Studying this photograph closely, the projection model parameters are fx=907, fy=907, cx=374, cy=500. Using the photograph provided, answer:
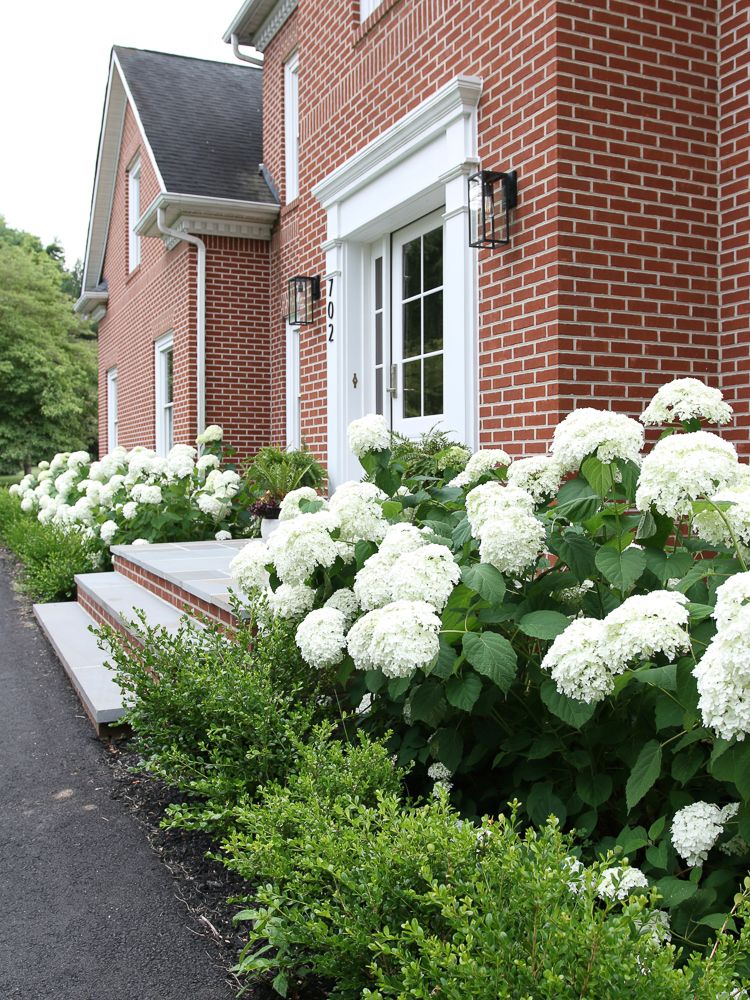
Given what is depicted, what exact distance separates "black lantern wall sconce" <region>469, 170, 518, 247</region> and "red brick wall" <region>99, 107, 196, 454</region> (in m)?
6.27

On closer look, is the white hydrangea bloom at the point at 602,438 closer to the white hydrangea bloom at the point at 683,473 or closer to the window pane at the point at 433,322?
the white hydrangea bloom at the point at 683,473

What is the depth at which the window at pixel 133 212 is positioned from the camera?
14211 millimetres

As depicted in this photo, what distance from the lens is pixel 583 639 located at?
2154 mm

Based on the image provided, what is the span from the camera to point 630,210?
479 cm

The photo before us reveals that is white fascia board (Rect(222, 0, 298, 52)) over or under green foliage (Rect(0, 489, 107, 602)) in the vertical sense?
over

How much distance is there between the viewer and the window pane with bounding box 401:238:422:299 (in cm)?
664

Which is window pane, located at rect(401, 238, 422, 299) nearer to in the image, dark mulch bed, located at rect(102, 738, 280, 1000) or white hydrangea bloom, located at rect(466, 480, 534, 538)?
dark mulch bed, located at rect(102, 738, 280, 1000)

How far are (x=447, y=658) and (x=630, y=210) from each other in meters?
3.22

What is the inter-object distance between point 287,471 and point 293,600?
4843 mm

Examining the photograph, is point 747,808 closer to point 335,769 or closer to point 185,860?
point 335,769

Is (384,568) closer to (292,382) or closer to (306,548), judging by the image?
(306,548)

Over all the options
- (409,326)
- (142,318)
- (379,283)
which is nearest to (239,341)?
(142,318)

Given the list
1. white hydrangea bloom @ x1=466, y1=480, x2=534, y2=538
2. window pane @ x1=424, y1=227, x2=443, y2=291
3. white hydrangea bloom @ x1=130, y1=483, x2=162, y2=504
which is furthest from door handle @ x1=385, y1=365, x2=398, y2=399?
white hydrangea bloom @ x1=466, y1=480, x2=534, y2=538

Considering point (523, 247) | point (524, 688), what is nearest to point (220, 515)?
point (523, 247)
